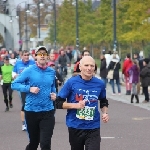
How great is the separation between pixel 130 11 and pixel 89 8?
3074 cm

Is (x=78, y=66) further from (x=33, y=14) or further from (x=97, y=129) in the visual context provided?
(x=33, y=14)

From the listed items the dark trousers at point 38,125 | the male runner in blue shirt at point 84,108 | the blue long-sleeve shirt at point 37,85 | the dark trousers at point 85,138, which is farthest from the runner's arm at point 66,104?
the blue long-sleeve shirt at point 37,85

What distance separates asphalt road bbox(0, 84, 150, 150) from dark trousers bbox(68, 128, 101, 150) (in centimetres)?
415

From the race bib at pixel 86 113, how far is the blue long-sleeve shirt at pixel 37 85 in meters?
1.56

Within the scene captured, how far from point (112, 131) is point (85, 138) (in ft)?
24.2

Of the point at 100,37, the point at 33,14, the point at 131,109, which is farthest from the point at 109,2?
the point at 33,14

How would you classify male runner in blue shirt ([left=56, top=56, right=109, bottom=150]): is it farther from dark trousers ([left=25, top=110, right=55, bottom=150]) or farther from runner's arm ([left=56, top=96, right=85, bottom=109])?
dark trousers ([left=25, top=110, right=55, bottom=150])

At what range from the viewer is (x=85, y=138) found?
9.38m

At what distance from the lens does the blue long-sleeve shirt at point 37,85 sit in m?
10.9

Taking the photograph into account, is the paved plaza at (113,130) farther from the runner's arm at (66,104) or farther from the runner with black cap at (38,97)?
→ the runner's arm at (66,104)

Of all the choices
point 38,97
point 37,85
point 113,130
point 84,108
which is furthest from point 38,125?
point 113,130

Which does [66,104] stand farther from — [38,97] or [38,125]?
[38,97]

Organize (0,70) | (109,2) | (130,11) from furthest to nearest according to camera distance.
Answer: (109,2) → (130,11) → (0,70)

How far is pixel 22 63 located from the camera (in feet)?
51.9
